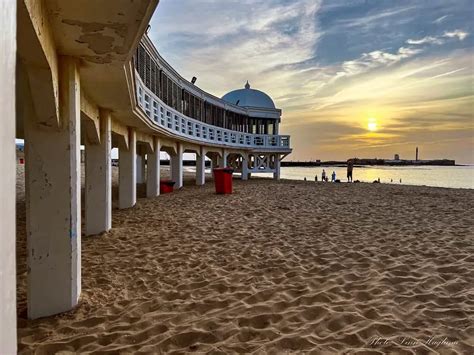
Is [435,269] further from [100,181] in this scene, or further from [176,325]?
[100,181]

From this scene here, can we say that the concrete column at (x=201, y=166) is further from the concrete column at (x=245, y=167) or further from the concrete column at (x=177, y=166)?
the concrete column at (x=245, y=167)

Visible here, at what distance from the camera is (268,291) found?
14.0 feet

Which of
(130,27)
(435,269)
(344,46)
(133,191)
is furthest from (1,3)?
(344,46)

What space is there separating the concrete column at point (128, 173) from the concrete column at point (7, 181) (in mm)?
10429

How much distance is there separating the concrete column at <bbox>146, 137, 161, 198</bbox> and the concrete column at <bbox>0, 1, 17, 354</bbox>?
1359 centimetres

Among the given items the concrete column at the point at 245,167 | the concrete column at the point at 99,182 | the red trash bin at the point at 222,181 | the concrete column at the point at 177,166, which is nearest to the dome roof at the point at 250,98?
the concrete column at the point at 245,167

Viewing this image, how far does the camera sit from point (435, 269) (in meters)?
4.92

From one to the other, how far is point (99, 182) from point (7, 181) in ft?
22.7

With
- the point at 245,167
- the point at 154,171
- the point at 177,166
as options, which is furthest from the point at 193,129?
the point at 245,167

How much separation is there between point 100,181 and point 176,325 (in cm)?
502

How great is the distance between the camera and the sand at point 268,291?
3.13m

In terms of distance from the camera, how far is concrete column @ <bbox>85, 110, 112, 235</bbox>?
7.34 metres

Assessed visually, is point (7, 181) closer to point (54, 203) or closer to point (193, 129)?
point (54, 203)

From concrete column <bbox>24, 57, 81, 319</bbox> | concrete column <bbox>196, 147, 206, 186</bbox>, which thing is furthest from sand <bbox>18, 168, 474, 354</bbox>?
concrete column <bbox>196, 147, 206, 186</bbox>
